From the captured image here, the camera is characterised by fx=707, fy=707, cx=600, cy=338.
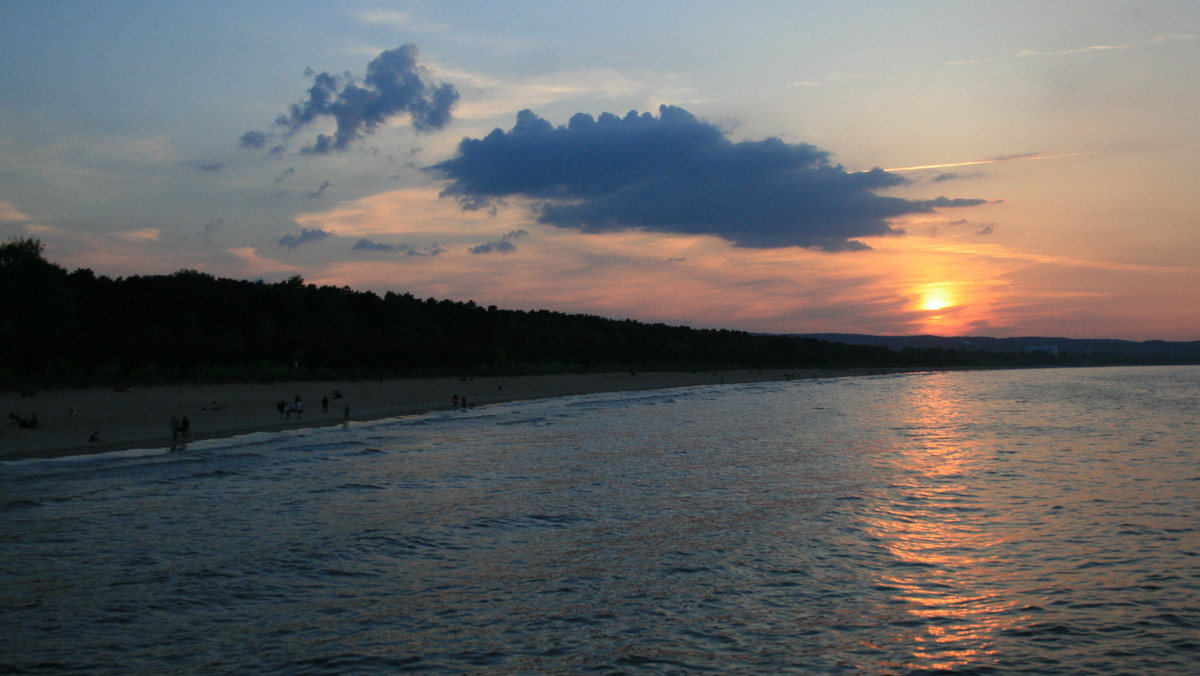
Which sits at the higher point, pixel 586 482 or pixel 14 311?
pixel 14 311

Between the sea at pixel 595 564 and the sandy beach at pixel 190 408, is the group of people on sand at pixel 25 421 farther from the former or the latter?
the sea at pixel 595 564

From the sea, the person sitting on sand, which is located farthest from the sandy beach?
the sea

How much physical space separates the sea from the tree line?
3469 centimetres

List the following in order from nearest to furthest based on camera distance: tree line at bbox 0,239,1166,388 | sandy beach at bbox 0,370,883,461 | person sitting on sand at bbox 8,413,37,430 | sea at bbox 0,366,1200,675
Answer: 1. sea at bbox 0,366,1200,675
2. sandy beach at bbox 0,370,883,461
3. person sitting on sand at bbox 8,413,37,430
4. tree line at bbox 0,239,1166,388

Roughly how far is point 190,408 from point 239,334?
35.4m

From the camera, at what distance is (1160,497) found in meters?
22.2

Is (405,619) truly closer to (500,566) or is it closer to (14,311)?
(500,566)

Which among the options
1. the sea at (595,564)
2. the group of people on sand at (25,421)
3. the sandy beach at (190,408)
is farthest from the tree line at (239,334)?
the sea at (595,564)

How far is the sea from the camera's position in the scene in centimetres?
1042

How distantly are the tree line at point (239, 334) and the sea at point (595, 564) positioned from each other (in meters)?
34.7

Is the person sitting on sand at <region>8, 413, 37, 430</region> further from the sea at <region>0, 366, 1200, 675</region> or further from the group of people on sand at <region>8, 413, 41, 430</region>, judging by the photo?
the sea at <region>0, 366, 1200, 675</region>

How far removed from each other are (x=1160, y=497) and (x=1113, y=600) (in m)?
12.6

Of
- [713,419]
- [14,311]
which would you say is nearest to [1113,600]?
[713,419]

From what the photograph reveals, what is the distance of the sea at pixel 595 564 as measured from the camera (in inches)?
410
